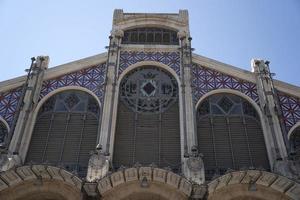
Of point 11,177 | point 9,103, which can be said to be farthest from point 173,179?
point 9,103

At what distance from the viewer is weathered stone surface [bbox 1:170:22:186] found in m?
15.1

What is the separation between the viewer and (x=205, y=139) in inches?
742

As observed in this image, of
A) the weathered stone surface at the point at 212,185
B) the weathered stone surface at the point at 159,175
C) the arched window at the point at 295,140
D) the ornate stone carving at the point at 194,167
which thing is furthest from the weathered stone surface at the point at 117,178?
the arched window at the point at 295,140

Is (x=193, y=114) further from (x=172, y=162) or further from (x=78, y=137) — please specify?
(x=78, y=137)

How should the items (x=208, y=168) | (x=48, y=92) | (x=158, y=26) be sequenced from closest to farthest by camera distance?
(x=208, y=168)
(x=48, y=92)
(x=158, y=26)

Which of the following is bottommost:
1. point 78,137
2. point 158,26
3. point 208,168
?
point 208,168

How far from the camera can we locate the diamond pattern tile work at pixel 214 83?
67.3ft

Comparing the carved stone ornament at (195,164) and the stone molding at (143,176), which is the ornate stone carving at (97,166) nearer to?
the stone molding at (143,176)

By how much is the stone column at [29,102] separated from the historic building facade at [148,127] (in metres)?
0.05

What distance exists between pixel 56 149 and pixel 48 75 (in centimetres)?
440

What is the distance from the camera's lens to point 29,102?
19.6 metres

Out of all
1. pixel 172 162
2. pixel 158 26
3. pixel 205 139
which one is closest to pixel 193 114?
pixel 205 139

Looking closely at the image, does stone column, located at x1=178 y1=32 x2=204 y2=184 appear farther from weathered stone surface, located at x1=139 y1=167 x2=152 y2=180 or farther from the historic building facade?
weathered stone surface, located at x1=139 y1=167 x2=152 y2=180

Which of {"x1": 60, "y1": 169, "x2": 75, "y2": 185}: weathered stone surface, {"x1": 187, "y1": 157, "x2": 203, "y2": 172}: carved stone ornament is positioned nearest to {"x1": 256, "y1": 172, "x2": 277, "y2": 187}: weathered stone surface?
{"x1": 187, "y1": 157, "x2": 203, "y2": 172}: carved stone ornament
